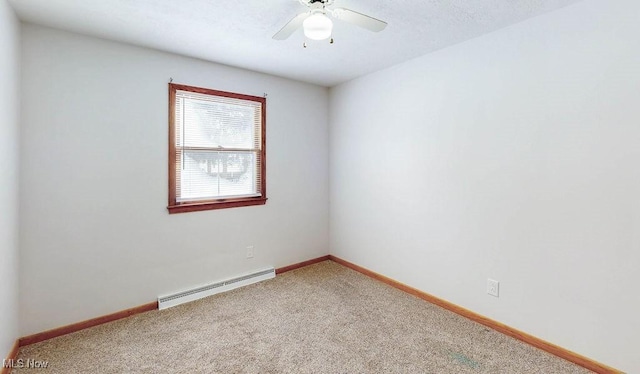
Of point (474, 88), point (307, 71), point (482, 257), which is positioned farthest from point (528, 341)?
point (307, 71)

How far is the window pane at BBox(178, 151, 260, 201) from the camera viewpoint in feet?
9.53

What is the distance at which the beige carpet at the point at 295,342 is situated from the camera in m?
1.93

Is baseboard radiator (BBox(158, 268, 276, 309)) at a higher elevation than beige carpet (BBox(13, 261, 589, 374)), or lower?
higher

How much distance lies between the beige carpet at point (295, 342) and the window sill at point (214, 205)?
36.0 inches

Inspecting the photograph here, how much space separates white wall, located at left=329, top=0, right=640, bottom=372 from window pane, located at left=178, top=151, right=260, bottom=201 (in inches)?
60.7

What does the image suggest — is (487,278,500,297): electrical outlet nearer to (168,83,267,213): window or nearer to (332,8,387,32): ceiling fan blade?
(332,8,387,32): ceiling fan blade

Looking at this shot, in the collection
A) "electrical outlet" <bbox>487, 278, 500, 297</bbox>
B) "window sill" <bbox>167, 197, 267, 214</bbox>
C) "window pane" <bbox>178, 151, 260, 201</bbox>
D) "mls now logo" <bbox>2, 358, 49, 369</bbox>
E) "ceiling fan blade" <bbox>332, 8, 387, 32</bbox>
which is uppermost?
"ceiling fan blade" <bbox>332, 8, 387, 32</bbox>

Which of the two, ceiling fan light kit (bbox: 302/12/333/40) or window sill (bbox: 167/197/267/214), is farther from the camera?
window sill (bbox: 167/197/267/214)

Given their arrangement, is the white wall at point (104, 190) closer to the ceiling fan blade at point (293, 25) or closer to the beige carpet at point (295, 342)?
the beige carpet at point (295, 342)

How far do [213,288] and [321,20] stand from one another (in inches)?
105

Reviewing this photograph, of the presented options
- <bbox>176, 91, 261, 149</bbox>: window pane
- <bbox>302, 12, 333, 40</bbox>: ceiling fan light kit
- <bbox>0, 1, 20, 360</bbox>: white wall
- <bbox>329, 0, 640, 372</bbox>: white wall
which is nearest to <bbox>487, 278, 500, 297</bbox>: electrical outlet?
<bbox>329, 0, 640, 372</bbox>: white wall

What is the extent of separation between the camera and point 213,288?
3.00 m

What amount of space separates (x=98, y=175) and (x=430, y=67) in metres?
3.13

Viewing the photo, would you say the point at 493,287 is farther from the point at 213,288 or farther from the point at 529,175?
the point at 213,288
